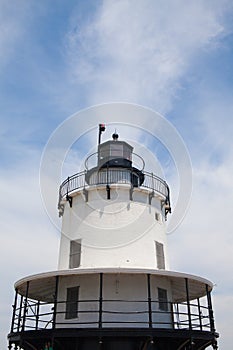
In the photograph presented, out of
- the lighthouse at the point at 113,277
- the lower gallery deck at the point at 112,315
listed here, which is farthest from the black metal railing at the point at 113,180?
the lower gallery deck at the point at 112,315

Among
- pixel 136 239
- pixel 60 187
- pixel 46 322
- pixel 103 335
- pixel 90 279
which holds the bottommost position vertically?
pixel 103 335

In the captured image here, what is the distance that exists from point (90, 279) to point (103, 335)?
10.7ft

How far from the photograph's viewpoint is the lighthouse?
1475 cm

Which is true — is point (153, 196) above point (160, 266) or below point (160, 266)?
above

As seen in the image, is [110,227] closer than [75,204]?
Yes

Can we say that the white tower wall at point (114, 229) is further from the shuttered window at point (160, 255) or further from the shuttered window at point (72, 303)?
the shuttered window at point (72, 303)

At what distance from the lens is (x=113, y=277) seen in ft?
54.1

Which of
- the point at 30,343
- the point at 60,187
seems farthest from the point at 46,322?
the point at 60,187

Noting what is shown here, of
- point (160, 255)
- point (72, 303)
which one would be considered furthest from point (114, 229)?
point (72, 303)

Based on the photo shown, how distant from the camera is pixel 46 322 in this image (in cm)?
1684

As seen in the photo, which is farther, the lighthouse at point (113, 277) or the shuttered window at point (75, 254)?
the shuttered window at point (75, 254)

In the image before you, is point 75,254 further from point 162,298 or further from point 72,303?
point 162,298

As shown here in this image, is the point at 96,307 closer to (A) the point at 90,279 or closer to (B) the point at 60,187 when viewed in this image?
(A) the point at 90,279

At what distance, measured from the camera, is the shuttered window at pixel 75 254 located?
58.2 ft
